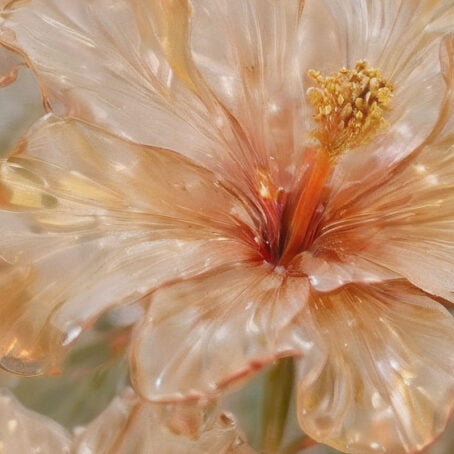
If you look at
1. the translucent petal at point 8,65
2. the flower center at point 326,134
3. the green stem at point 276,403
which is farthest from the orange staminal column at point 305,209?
the translucent petal at point 8,65

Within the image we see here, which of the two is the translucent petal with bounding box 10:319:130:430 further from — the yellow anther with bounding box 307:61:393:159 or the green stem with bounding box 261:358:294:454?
the yellow anther with bounding box 307:61:393:159

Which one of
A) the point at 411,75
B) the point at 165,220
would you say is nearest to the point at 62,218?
the point at 165,220

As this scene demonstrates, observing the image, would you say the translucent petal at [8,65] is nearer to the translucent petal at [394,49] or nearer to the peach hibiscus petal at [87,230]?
the peach hibiscus petal at [87,230]

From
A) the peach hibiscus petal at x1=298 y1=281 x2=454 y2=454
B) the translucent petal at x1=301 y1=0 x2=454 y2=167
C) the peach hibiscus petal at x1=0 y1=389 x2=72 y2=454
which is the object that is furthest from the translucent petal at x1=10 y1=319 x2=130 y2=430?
the translucent petal at x1=301 y1=0 x2=454 y2=167

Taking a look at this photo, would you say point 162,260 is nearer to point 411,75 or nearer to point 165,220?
point 165,220

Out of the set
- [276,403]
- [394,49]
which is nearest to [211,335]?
[276,403]

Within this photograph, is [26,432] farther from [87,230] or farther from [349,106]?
[349,106]
